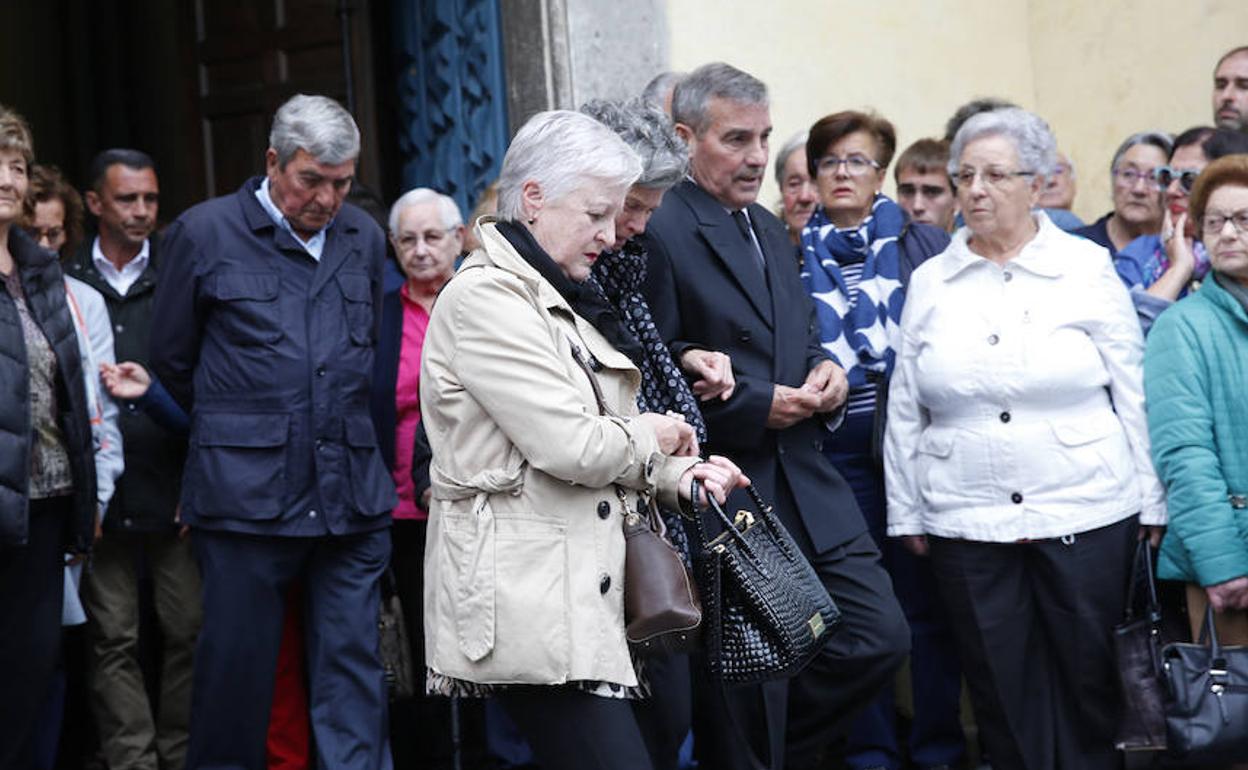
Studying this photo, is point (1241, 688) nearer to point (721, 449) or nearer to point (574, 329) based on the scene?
point (721, 449)

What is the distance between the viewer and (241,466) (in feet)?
19.1

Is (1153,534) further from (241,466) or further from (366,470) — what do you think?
(241,466)

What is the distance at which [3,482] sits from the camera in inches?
211

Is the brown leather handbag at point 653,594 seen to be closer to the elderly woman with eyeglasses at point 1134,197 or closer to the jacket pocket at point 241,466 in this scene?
the jacket pocket at point 241,466

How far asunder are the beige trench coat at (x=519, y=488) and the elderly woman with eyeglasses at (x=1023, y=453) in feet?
6.07

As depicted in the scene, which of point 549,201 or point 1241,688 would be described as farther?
point 1241,688

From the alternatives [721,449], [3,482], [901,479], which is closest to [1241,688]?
[901,479]

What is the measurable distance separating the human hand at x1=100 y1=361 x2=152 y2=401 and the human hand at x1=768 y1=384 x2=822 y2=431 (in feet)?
7.66

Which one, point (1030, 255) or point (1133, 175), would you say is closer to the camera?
point (1030, 255)

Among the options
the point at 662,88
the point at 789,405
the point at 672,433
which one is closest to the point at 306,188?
the point at 662,88

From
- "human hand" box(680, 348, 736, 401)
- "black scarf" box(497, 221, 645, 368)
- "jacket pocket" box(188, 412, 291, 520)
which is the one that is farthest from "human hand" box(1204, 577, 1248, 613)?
"jacket pocket" box(188, 412, 291, 520)

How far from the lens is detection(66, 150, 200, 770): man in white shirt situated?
6.62 meters

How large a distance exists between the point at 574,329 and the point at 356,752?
7.69 ft

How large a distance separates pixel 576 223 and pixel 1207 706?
8.22ft
